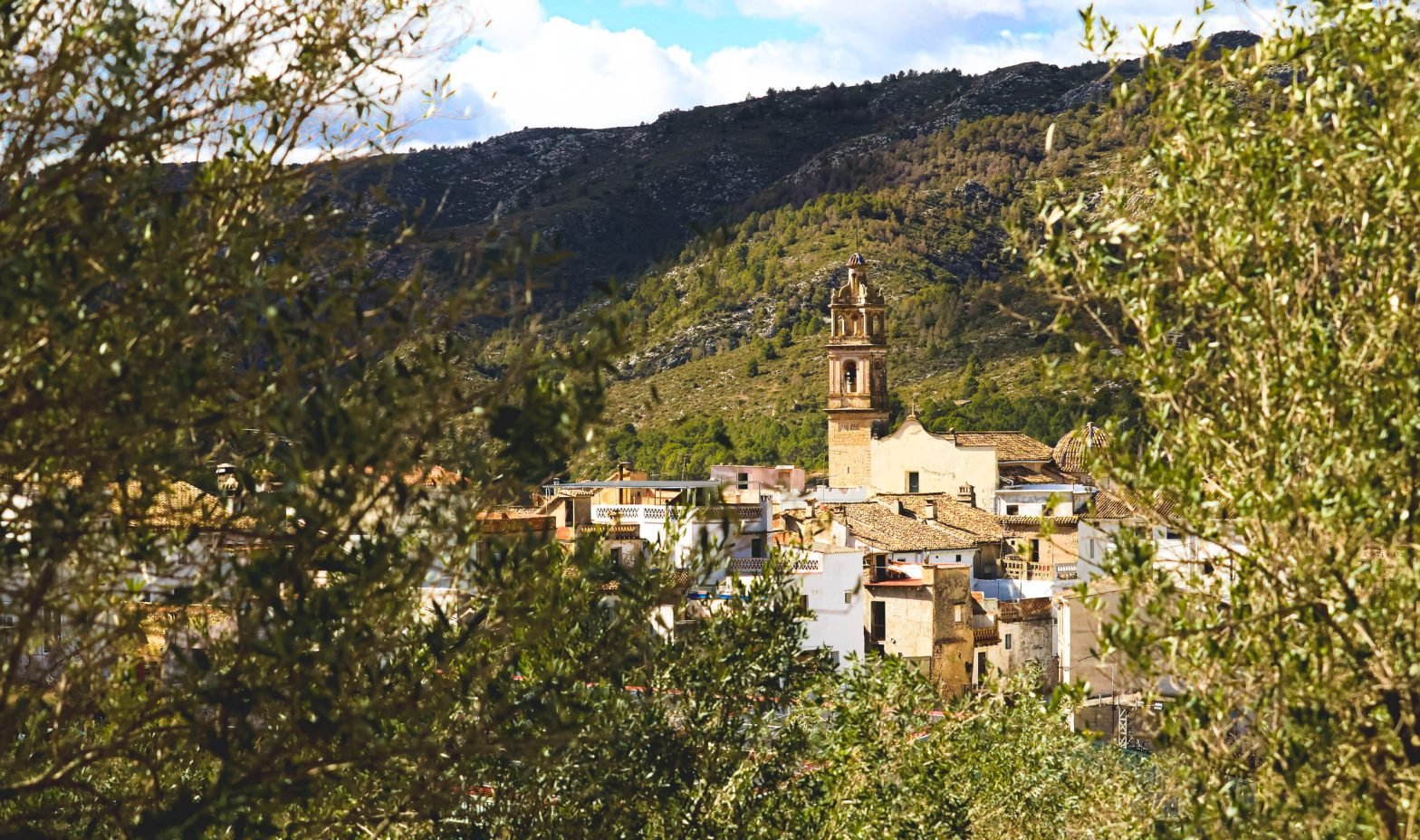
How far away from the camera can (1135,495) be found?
274 inches

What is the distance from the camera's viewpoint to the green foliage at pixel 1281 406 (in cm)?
615

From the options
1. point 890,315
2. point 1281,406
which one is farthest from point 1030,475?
point 1281,406

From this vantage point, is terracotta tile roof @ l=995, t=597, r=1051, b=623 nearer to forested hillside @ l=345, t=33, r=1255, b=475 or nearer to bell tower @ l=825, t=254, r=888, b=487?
forested hillside @ l=345, t=33, r=1255, b=475

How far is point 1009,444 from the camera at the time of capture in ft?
208

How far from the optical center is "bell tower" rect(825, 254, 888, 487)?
67.6 meters

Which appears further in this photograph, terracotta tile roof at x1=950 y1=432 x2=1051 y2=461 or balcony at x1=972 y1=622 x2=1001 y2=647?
terracotta tile roof at x1=950 y1=432 x2=1051 y2=461

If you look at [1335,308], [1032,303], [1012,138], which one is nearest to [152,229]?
[1335,308]

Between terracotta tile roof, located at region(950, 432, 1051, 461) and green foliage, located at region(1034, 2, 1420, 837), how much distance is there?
53.4 meters

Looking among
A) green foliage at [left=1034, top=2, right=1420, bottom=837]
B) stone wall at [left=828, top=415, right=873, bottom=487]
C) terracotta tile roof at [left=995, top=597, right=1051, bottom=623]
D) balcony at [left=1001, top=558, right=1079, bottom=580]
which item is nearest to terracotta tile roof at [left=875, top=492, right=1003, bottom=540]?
balcony at [left=1001, top=558, right=1079, bottom=580]

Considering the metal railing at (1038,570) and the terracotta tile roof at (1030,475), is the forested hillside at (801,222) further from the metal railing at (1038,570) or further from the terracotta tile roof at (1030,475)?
the metal railing at (1038,570)

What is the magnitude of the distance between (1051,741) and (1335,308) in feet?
37.1

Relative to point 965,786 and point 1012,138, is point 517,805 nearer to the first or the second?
point 965,786

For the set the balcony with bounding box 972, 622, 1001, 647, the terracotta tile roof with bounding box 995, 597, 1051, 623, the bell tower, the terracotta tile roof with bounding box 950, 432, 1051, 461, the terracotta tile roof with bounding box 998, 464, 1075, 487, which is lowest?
the balcony with bounding box 972, 622, 1001, 647

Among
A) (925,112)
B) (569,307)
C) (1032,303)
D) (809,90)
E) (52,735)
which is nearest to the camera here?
(52,735)
